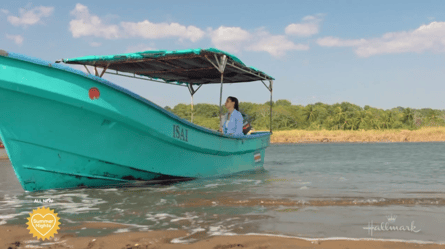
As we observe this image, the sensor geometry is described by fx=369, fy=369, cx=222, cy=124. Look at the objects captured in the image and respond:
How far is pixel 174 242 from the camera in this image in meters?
3.14

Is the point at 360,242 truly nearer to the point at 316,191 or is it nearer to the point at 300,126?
the point at 316,191

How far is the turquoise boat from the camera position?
16.5 feet

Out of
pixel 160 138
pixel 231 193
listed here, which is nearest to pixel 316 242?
pixel 231 193

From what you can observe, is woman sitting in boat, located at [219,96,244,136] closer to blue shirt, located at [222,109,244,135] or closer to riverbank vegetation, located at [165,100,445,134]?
blue shirt, located at [222,109,244,135]

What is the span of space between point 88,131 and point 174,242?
3027mm

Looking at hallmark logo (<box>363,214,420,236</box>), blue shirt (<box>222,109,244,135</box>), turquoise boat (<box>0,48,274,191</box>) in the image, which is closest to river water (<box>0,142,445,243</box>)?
hallmark logo (<box>363,214,420,236</box>)

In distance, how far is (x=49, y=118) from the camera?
5266mm

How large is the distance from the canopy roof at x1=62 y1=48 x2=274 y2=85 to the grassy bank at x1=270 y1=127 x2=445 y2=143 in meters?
27.3

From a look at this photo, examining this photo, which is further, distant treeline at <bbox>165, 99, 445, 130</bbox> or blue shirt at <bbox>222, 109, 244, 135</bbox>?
distant treeline at <bbox>165, 99, 445, 130</bbox>

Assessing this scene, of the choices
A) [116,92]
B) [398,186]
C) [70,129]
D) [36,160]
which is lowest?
[398,186]

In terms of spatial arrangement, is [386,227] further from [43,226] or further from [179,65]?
[179,65]

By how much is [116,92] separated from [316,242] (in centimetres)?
373

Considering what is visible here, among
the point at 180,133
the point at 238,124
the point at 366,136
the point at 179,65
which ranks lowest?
the point at 366,136

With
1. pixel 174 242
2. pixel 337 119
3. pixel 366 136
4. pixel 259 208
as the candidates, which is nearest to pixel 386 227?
pixel 259 208
